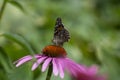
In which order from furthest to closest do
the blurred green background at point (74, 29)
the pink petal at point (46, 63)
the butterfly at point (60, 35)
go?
the blurred green background at point (74, 29), the butterfly at point (60, 35), the pink petal at point (46, 63)

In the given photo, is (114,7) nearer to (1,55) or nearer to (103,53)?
(103,53)

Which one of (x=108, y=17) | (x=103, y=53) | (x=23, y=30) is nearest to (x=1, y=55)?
(x=103, y=53)

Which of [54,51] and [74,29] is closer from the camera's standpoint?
[54,51]

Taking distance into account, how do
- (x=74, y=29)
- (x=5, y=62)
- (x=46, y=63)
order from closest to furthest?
(x=46, y=63), (x=5, y=62), (x=74, y=29)

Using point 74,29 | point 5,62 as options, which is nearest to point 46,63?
point 5,62

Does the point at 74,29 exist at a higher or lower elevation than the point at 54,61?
lower

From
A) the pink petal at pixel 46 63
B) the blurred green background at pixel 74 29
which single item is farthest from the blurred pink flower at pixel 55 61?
the blurred green background at pixel 74 29

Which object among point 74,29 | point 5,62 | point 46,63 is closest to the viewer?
point 46,63

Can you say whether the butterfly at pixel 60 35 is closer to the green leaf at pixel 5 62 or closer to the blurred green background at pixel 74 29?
the green leaf at pixel 5 62

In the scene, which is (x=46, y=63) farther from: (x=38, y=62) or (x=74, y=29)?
(x=74, y=29)
